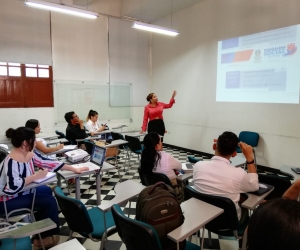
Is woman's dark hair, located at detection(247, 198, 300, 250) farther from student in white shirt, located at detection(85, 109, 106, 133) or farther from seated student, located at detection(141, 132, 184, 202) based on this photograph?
student in white shirt, located at detection(85, 109, 106, 133)

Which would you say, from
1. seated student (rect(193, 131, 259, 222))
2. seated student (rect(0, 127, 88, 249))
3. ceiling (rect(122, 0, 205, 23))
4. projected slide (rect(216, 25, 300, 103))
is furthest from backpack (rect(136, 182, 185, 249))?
ceiling (rect(122, 0, 205, 23))

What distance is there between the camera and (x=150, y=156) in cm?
234

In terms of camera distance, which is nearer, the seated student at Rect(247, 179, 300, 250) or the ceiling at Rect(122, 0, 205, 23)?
the seated student at Rect(247, 179, 300, 250)

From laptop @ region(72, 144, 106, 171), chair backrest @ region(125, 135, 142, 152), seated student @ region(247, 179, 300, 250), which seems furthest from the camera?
chair backrest @ region(125, 135, 142, 152)

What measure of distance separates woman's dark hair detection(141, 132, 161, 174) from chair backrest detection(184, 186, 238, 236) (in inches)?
23.9

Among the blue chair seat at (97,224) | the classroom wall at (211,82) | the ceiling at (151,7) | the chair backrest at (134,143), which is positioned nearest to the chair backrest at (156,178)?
the blue chair seat at (97,224)

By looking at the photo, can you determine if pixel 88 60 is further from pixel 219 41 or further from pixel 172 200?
pixel 172 200

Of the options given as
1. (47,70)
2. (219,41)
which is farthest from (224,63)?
(47,70)

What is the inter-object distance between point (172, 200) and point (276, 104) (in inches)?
146

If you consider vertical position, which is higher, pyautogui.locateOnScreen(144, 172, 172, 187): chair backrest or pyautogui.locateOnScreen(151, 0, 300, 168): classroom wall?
pyautogui.locateOnScreen(151, 0, 300, 168): classroom wall

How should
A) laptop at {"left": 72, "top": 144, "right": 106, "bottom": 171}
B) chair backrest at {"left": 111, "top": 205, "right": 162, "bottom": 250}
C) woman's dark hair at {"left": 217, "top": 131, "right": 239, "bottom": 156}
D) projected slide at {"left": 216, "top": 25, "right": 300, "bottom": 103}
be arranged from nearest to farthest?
1. chair backrest at {"left": 111, "top": 205, "right": 162, "bottom": 250}
2. woman's dark hair at {"left": 217, "top": 131, "right": 239, "bottom": 156}
3. laptop at {"left": 72, "top": 144, "right": 106, "bottom": 171}
4. projected slide at {"left": 216, "top": 25, "right": 300, "bottom": 103}

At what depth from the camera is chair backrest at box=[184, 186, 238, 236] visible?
1.62 meters

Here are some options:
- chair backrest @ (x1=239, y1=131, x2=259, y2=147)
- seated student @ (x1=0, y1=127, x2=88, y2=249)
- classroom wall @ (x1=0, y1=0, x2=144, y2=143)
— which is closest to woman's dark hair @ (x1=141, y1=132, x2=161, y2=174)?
seated student @ (x1=0, y1=127, x2=88, y2=249)

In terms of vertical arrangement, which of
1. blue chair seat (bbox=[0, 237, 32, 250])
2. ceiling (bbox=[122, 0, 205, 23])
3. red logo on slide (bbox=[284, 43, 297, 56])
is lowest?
blue chair seat (bbox=[0, 237, 32, 250])
